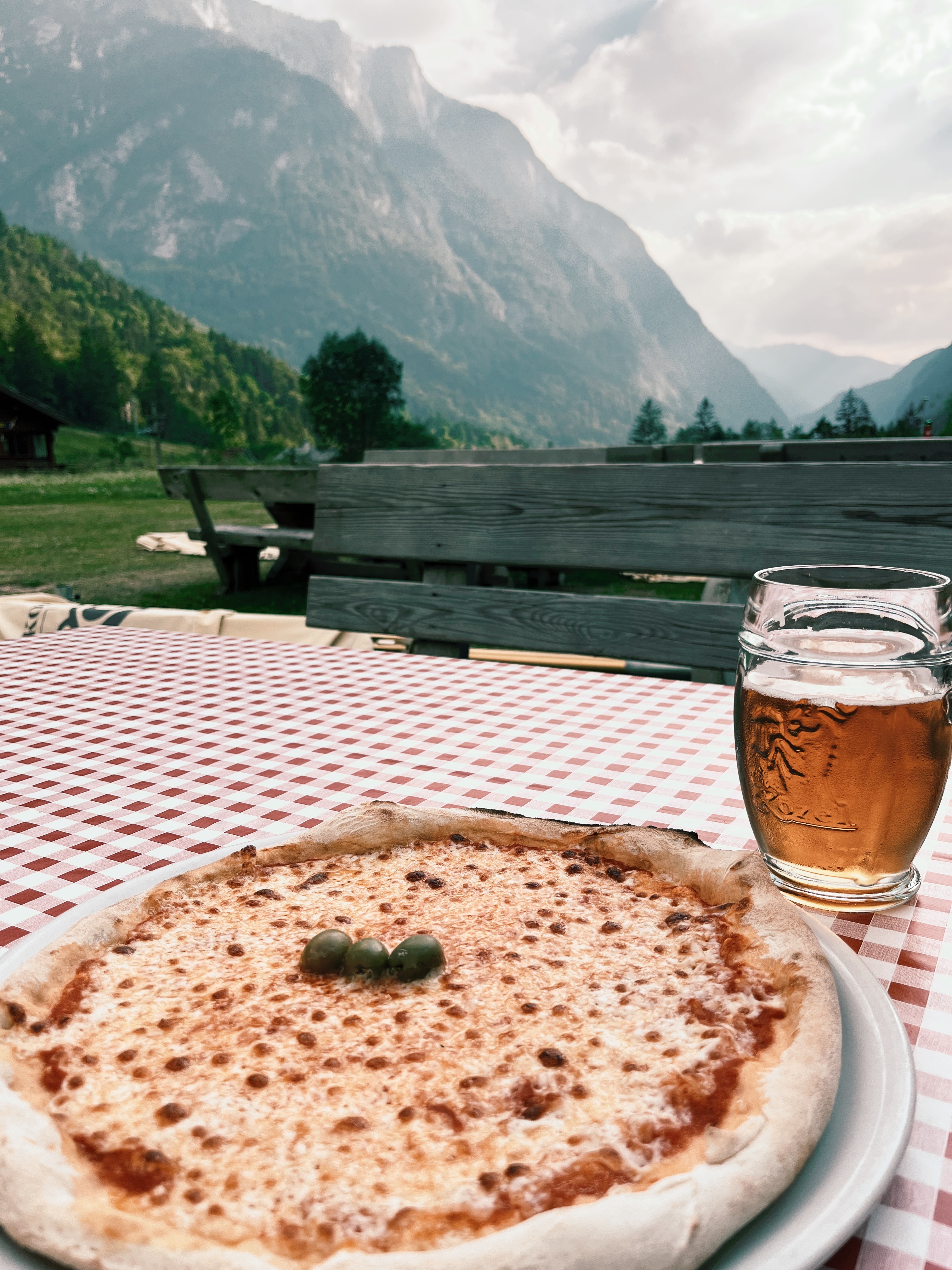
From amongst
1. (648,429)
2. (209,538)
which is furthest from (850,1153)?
(648,429)

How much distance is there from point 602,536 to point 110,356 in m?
5.81

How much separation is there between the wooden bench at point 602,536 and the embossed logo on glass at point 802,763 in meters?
1.09

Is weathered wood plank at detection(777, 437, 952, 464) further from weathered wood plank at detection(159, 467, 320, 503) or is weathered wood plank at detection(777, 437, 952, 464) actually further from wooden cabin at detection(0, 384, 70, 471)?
wooden cabin at detection(0, 384, 70, 471)

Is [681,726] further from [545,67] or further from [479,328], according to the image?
[479,328]

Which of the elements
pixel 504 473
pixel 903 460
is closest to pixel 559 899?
pixel 504 473

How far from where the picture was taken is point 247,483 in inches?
188

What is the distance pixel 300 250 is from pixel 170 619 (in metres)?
32.0

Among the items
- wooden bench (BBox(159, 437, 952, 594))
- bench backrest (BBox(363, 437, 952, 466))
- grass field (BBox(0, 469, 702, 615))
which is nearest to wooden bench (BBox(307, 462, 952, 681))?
bench backrest (BBox(363, 437, 952, 466))

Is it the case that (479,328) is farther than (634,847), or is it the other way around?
(479,328)

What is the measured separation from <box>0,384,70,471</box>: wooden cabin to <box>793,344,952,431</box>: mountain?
14.8ft

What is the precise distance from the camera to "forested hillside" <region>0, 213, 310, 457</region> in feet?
19.2

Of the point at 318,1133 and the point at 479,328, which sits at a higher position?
the point at 479,328

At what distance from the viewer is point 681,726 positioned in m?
0.96

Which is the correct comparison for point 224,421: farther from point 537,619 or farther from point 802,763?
point 802,763
